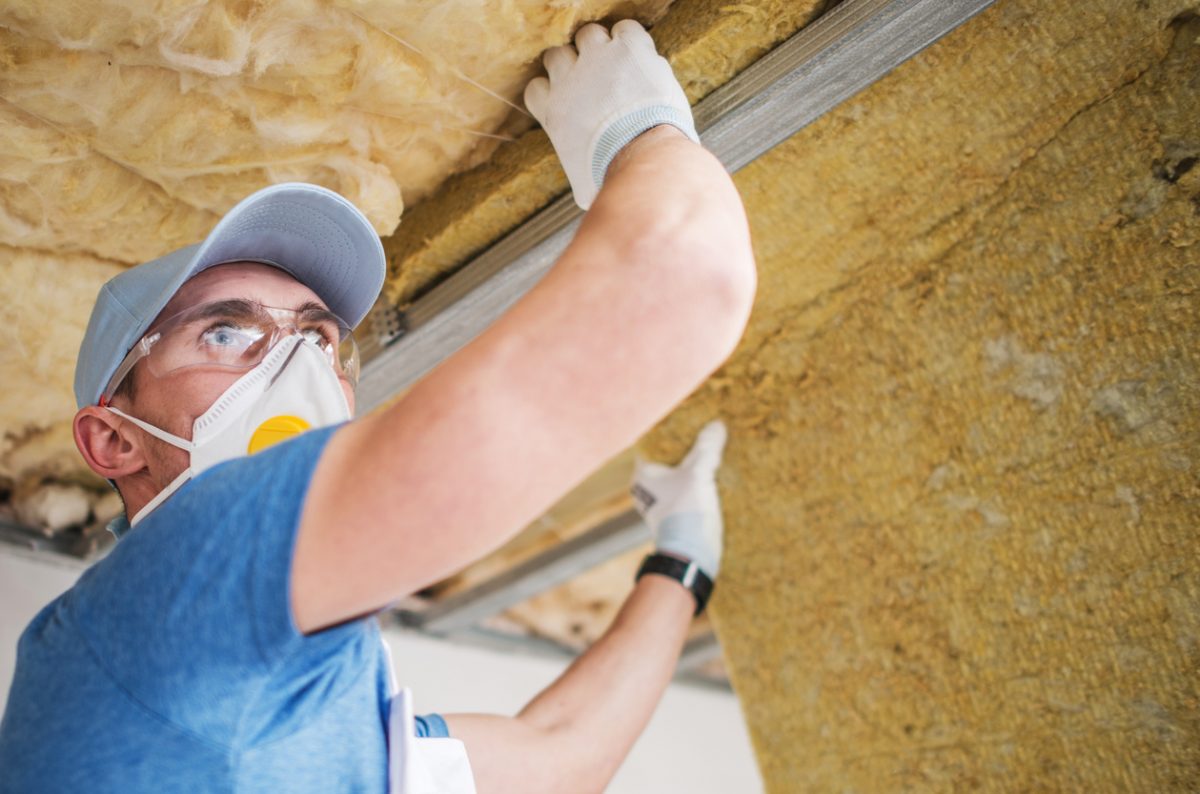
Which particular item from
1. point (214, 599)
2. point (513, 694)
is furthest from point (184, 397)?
point (513, 694)

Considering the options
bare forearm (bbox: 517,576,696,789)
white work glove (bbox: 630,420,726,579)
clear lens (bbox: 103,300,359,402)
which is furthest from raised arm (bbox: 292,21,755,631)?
white work glove (bbox: 630,420,726,579)

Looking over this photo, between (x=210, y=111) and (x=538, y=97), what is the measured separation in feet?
1.34

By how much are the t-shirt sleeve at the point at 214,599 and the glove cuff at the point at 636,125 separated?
0.47 meters

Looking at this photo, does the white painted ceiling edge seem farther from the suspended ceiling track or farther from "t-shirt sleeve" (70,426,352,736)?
"t-shirt sleeve" (70,426,352,736)

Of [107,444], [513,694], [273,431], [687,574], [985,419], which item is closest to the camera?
[273,431]

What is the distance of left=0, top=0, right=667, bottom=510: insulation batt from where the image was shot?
3.35ft

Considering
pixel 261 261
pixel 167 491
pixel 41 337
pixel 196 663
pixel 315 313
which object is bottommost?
pixel 196 663

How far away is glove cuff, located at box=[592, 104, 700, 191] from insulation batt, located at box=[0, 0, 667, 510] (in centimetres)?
18

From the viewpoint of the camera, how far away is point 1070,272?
123 centimetres

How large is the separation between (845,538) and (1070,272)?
20.9 inches

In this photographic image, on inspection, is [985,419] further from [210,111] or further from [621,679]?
[210,111]

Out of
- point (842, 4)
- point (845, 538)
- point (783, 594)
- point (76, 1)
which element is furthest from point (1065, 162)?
point (76, 1)

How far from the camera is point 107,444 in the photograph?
1087 millimetres

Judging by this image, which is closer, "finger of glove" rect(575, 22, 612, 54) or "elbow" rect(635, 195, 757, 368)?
"elbow" rect(635, 195, 757, 368)
